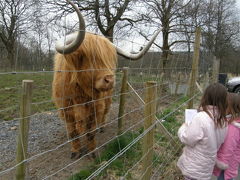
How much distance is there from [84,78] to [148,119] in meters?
1.27

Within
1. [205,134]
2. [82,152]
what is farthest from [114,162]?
[205,134]

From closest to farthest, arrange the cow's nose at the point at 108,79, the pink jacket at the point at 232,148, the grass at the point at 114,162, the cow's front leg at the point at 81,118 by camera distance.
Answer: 1. the pink jacket at the point at 232,148
2. the cow's nose at the point at 108,79
3. the grass at the point at 114,162
4. the cow's front leg at the point at 81,118

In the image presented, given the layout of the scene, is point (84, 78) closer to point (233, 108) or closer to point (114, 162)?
point (114, 162)

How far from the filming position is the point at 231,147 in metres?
2.29

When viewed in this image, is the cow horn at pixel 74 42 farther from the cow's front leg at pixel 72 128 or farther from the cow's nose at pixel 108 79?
the cow's front leg at pixel 72 128

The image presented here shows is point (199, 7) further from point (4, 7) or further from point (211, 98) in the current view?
point (4, 7)

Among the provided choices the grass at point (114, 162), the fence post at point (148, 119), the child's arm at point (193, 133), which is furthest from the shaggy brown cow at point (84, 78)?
the child's arm at point (193, 133)

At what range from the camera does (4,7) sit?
19.1 metres

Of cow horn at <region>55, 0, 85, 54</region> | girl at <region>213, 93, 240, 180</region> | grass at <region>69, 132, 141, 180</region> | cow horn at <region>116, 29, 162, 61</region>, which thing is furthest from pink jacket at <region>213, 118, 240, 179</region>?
cow horn at <region>55, 0, 85, 54</region>

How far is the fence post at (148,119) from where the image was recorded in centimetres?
214

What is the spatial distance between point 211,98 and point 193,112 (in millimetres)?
373

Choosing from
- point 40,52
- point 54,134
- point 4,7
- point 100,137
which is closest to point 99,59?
point 40,52

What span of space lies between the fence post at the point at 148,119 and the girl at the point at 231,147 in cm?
73

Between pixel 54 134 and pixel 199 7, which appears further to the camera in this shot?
pixel 199 7
